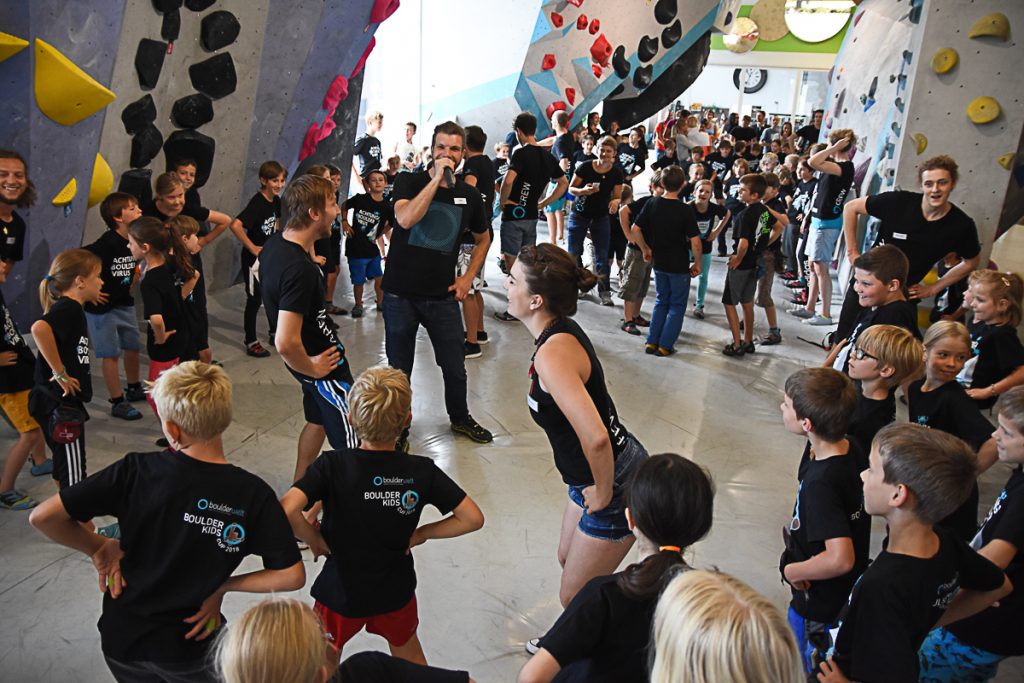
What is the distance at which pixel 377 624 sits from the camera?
2189 millimetres

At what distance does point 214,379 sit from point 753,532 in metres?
2.65

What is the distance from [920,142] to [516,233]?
133 inches

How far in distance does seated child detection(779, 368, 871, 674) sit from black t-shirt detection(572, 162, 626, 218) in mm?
4728

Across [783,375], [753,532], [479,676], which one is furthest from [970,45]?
[479,676]

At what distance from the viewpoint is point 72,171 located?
15.6 ft

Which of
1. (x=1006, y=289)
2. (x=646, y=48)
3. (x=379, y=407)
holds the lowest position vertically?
(x=379, y=407)

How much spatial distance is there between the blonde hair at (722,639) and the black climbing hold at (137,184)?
525cm

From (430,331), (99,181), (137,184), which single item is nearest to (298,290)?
(430,331)

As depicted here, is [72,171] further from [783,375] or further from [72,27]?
[783,375]

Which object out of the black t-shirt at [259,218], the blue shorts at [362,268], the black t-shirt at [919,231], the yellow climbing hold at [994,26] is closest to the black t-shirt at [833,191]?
the yellow climbing hold at [994,26]

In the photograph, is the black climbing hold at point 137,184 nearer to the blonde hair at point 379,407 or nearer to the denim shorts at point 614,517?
the blonde hair at point 379,407

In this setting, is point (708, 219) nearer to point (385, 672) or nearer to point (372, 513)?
point (372, 513)

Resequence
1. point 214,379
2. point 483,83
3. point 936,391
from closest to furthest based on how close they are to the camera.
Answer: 1. point 214,379
2. point 936,391
3. point 483,83

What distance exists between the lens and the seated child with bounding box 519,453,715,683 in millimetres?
1502
